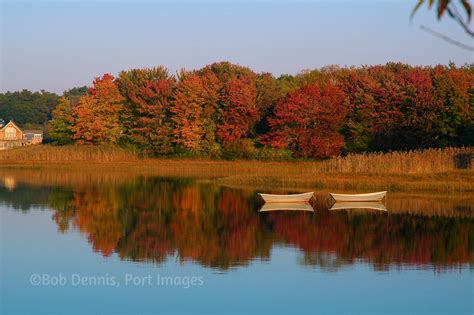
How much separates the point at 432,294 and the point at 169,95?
49.1 m

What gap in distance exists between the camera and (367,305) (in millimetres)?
14641

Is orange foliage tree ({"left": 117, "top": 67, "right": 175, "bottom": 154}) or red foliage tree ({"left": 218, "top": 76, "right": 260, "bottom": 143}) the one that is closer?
red foliage tree ({"left": 218, "top": 76, "right": 260, "bottom": 143})

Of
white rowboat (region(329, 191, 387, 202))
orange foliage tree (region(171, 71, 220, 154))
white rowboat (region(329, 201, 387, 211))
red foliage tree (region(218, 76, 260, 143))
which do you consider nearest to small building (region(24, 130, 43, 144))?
orange foliage tree (region(171, 71, 220, 154))

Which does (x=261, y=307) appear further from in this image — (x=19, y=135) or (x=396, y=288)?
(x=19, y=135)

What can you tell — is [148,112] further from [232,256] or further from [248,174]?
[232,256]

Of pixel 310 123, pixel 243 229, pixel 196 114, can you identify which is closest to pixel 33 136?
pixel 196 114

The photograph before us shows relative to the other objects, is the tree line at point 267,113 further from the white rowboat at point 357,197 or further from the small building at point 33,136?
the small building at point 33,136

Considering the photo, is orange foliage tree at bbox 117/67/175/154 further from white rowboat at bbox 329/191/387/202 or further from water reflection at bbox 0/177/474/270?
white rowboat at bbox 329/191/387/202

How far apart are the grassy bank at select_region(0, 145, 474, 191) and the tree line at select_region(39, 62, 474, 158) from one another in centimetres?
246

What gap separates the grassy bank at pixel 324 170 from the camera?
119 feet

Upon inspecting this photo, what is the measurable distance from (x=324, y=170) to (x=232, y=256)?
76.6ft

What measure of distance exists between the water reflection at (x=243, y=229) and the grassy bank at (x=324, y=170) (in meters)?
3.31

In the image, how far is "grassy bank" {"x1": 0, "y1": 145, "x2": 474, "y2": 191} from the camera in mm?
36219

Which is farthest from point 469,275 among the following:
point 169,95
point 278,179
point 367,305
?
point 169,95
